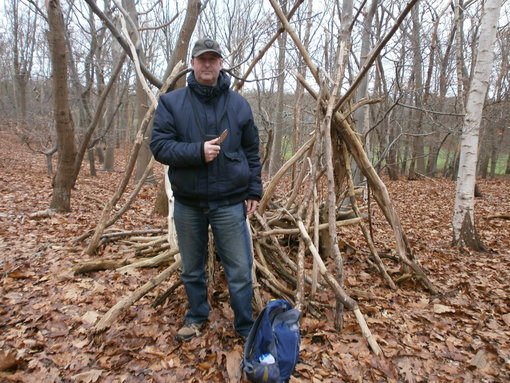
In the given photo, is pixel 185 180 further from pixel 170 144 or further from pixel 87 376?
pixel 87 376

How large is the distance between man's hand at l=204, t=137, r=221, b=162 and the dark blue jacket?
0.26 feet

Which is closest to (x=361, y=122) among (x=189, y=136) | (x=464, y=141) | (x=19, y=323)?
(x=464, y=141)

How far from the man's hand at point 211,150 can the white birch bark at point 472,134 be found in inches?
167

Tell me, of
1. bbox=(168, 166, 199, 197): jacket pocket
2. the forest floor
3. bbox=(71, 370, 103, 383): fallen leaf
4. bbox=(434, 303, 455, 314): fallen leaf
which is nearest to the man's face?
bbox=(168, 166, 199, 197): jacket pocket

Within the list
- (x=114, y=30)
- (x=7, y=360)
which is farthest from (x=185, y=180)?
(x=114, y=30)

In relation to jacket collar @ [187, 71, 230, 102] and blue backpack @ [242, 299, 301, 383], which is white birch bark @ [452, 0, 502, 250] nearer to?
blue backpack @ [242, 299, 301, 383]

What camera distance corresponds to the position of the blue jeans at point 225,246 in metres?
2.37

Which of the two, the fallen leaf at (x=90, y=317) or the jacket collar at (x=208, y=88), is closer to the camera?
the jacket collar at (x=208, y=88)

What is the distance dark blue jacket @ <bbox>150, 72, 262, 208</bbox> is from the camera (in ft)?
7.37

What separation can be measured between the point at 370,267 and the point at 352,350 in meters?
1.87

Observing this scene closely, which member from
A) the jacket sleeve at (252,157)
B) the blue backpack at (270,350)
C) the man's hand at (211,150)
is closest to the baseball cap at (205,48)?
the jacket sleeve at (252,157)

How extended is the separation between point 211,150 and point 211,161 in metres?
0.12

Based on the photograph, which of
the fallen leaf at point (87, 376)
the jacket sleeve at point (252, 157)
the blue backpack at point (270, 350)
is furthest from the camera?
the jacket sleeve at point (252, 157)

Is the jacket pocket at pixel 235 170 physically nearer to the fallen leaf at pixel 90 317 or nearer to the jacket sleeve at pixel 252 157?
the jacket sleeve at pixel 252 157
